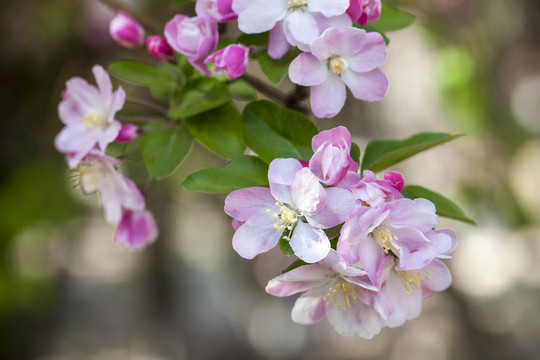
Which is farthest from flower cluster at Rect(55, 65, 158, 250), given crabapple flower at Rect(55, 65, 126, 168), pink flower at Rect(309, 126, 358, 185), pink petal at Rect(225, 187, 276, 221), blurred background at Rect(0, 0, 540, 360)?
blurred background at Rect(0, 0, 540, 360)

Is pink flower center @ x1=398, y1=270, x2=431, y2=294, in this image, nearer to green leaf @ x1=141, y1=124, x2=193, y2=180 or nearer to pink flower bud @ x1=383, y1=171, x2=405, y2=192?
pink flower bud @ x1=383, y1=171, x2=405, y2=192

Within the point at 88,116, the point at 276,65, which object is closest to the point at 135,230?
the point at 88,116

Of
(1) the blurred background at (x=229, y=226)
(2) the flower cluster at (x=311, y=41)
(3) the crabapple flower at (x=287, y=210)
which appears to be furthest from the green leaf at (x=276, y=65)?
(1) the blurred background at (x=229, y=226)

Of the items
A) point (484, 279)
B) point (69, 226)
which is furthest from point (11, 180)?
point (484, 279)

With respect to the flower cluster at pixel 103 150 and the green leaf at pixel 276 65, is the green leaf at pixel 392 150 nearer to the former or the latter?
the green leaf at pixel 276 65

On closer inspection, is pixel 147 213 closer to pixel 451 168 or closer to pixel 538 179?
pixel 451 168

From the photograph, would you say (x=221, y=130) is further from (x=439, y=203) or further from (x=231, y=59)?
(x=439, y=203)
